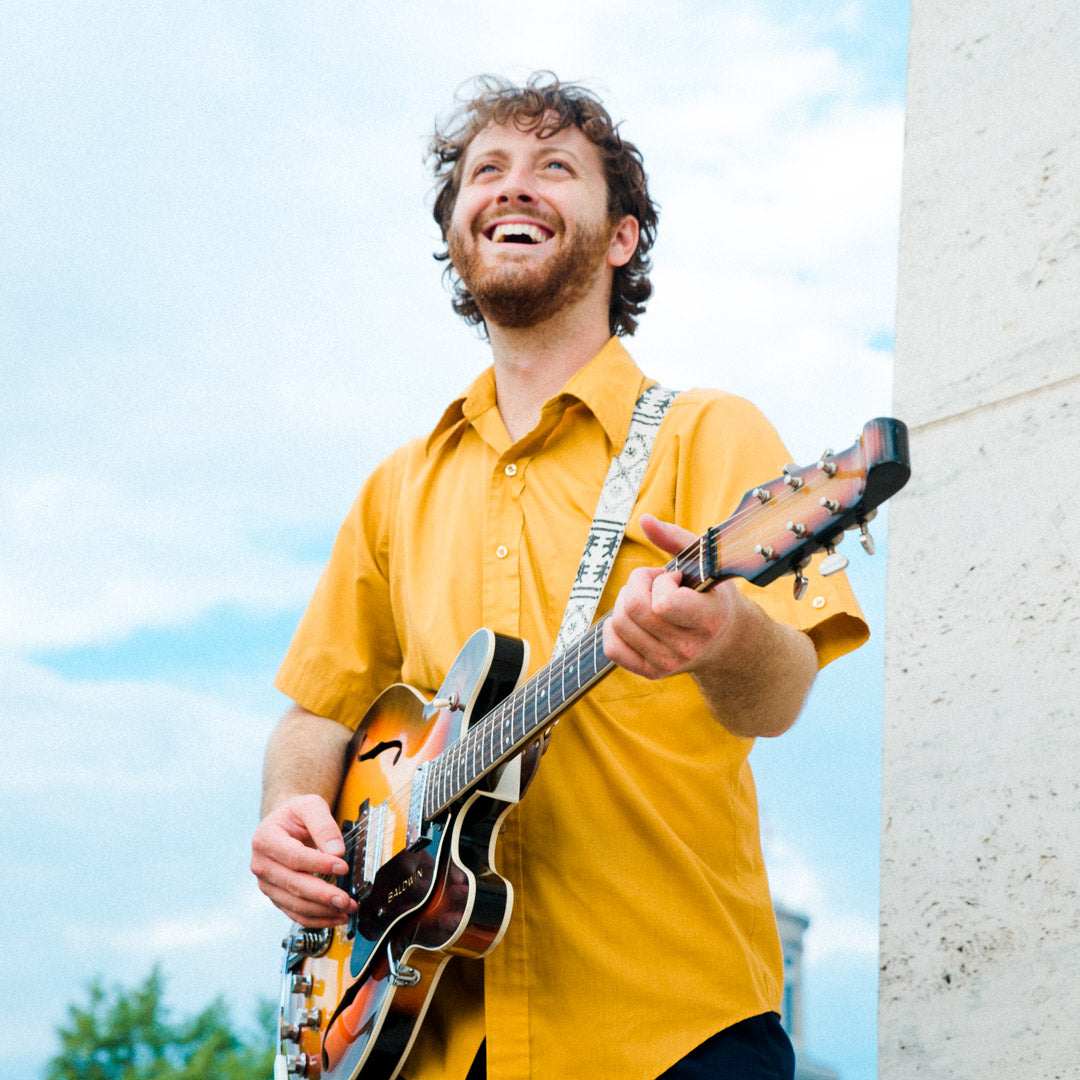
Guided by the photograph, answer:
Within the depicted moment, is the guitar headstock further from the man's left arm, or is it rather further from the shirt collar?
the shirt collar

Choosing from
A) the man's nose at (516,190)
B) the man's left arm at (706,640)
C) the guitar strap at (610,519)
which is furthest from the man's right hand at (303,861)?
the man's nose at (516,190)

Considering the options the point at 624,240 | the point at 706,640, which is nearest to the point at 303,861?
the point at 706,640

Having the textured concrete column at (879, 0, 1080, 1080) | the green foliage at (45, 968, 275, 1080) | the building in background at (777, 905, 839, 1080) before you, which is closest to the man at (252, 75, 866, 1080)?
the textured concrete column at (879, 0, 1080, 1080)

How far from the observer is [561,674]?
1.89 metres

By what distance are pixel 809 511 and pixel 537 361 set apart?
4.07ft

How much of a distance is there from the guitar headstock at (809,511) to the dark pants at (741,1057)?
71cm

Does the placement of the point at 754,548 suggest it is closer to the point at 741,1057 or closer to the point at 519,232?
the point at 741,1057

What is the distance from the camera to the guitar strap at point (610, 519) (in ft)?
Result: 6.87

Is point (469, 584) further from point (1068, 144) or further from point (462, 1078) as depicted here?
point (1068, 144)

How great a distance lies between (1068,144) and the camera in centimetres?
239

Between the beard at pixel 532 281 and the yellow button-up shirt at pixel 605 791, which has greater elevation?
the beard at pixel 532 281

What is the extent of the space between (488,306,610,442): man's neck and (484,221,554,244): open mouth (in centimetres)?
17

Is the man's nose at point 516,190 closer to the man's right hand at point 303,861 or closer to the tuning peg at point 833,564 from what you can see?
the man's right hand at point 303,861

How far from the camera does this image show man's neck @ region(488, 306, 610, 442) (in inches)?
103
